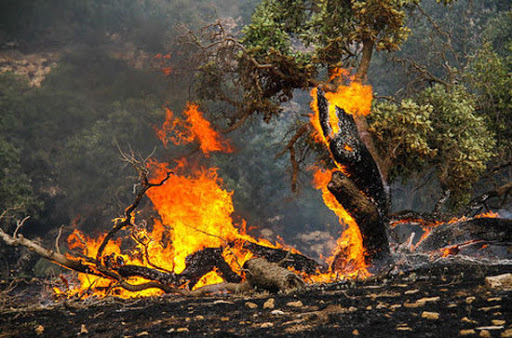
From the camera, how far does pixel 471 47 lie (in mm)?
28609

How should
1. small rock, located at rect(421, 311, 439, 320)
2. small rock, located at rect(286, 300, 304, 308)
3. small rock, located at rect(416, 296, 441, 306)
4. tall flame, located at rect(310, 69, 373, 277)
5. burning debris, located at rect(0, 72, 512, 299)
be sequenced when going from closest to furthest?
small rock, located at rect(421, 311, 439, 320), small rock, located at rect(416, 296, 441, 306), small rock, located at rect(286, 300, 304, 308), burning debris, located at rect(0, 72, 512, 299), tall flame, located at rect(310, 69, 373, 277)

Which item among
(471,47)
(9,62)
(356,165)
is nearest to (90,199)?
(9,62)

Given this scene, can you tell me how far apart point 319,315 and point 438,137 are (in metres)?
9.39

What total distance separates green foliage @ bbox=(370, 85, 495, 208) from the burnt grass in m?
5.15

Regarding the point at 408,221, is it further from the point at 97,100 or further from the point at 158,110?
the point at 97,100

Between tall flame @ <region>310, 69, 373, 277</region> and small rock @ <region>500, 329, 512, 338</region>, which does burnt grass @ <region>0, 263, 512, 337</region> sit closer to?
small rock @ <region>500, 329, 512, 338</region>

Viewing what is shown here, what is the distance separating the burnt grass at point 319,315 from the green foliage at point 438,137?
A: 515 centimetres

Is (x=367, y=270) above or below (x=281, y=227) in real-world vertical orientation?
below

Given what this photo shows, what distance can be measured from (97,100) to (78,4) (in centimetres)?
1158

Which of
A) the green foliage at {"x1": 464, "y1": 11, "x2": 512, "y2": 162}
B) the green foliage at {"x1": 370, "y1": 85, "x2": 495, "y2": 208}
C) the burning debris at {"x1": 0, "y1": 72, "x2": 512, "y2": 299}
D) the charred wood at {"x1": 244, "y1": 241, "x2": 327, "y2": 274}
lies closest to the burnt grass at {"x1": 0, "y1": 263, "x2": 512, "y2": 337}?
the burning debris at {"x1": 0, "y1": 72, "x2": 512, "y2": 299}

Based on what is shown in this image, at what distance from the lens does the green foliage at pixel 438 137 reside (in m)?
12.9

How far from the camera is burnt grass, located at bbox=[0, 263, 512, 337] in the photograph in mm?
4848

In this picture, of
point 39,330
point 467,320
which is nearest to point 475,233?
point 467,320

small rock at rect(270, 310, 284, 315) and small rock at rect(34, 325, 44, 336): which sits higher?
small rock at rect(34, 325, 44, 336)
